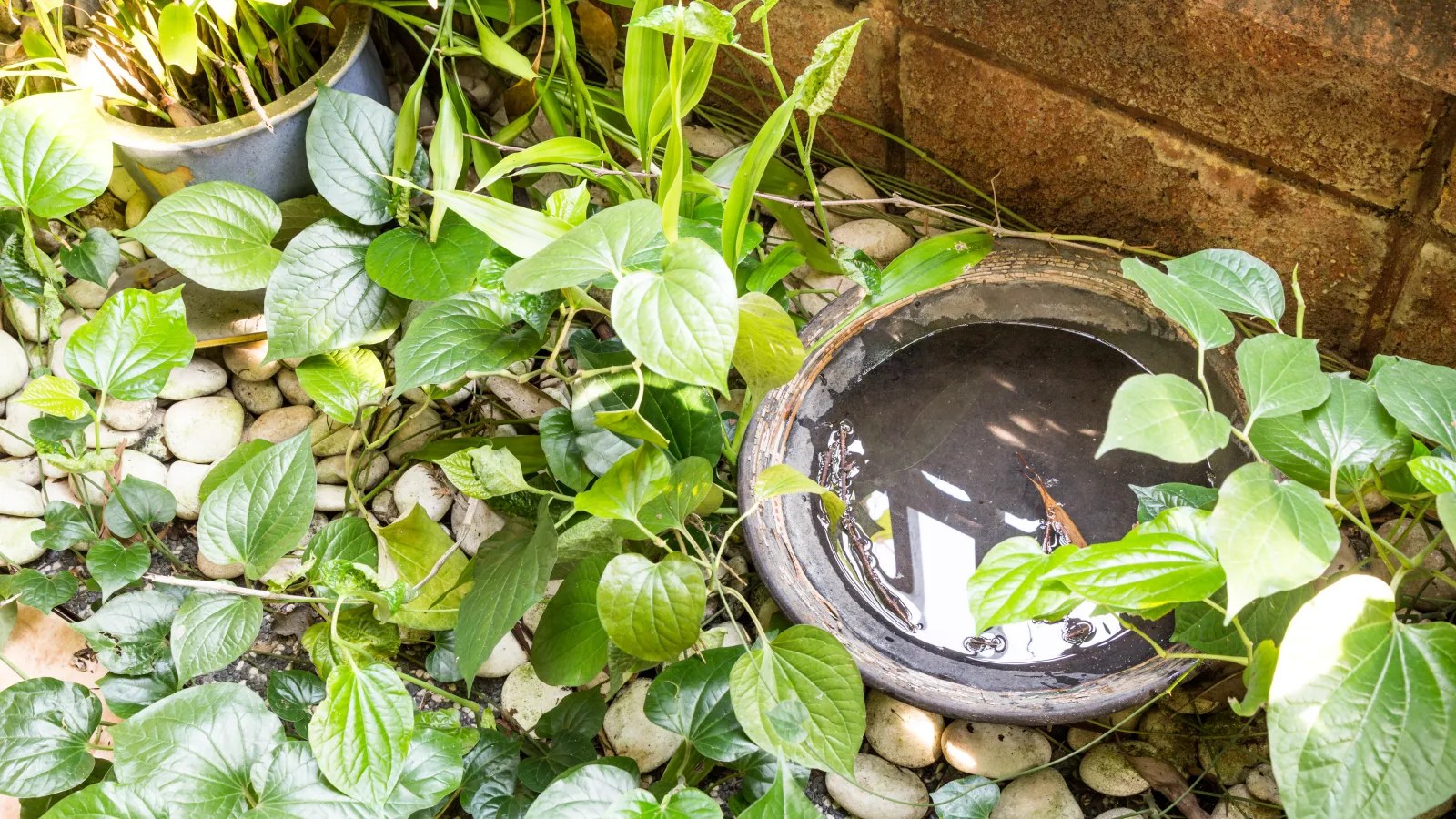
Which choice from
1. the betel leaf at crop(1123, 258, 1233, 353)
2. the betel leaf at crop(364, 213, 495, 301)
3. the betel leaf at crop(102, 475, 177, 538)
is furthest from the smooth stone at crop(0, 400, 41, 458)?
the betel leaf at crop(1123, 258, 1233, 353)

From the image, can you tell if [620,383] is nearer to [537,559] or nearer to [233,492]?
[537,559]

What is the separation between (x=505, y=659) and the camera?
1289 millimetres

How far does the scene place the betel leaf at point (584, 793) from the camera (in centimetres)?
91

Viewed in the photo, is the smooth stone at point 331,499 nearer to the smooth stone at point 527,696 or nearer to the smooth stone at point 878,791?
the smooth stone at point 527,696

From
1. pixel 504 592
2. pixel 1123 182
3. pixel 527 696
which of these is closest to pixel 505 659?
pixel 527 696

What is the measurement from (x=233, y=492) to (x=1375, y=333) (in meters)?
1.35

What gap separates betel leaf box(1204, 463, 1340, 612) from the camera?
25.6 inches

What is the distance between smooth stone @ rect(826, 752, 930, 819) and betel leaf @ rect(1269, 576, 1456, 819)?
0.57 meters

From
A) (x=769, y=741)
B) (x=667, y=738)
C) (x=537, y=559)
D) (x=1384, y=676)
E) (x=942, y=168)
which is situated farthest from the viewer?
(x=942, y=168)

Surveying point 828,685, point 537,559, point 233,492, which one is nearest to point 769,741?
point 828,685

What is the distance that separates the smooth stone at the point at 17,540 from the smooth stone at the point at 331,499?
1.08 ft

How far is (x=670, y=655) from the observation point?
0.97m

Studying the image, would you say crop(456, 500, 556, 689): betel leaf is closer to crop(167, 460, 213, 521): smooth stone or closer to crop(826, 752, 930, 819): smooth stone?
crop(826, 752, 930, 819): smooth stone

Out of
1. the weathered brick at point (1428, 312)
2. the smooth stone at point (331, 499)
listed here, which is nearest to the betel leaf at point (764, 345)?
the smooth stone at point (331, 499)
